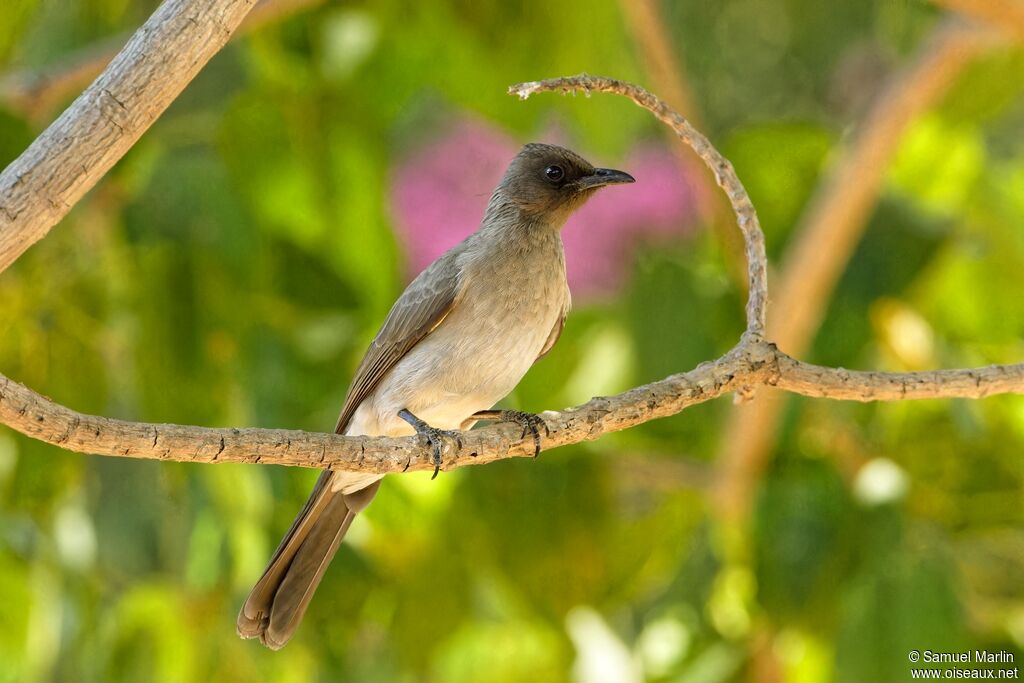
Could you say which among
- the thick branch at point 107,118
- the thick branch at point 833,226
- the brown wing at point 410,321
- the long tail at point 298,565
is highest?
the thick branch at point 833,226

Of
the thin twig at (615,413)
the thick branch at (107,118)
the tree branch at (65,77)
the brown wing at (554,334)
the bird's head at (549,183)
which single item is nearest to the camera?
the thick branch at (107,118)

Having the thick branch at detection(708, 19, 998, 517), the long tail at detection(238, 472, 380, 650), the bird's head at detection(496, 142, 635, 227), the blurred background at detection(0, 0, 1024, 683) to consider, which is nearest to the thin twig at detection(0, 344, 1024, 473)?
the long tail at detection(238, 472, 380, 650)

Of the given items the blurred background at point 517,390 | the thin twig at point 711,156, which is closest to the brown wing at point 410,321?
the thin twig at point 711,156

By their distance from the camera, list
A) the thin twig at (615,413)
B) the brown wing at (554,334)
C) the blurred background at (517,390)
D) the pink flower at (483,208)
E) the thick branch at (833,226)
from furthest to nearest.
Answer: the pink flower at (483,208)
the thick branch at (833,226)
the blurred background at (517,390)
the brown wing at (554,334)
the thin twig at (615,413)

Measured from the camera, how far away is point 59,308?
3.93m

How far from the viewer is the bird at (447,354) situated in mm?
2752

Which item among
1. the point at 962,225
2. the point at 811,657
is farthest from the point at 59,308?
the point at 962,225

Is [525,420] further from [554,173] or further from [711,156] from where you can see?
[554,173]

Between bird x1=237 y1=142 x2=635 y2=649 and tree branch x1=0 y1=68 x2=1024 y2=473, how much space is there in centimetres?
39

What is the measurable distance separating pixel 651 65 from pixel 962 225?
1.33 metres

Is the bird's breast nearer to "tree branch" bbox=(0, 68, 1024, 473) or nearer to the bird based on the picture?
the bird

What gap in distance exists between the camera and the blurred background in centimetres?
391

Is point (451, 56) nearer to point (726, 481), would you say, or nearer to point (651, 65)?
point (651, 65)

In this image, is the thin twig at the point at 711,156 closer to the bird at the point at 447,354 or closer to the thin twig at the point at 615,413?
the thin twig at the point at 615,413
